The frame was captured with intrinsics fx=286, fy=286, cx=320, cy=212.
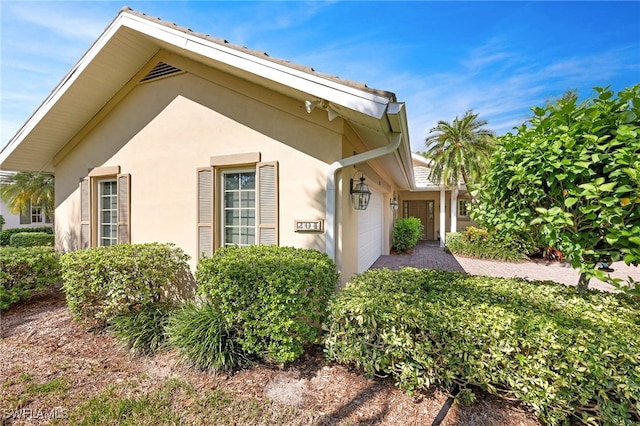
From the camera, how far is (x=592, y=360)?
2.35 m

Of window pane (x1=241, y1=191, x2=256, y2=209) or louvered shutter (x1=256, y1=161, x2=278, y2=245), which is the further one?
window pane (x1=241, y1=191, x2=256, y2=209)

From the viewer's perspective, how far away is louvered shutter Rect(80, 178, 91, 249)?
6.93m

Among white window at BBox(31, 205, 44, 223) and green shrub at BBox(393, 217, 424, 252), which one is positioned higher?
white window at BBox(31, 205, 44, 223)

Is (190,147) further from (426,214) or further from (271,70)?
(426,214)

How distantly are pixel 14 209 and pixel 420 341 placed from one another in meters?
22.7

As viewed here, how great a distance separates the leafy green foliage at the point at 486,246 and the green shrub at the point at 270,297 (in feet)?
34.6

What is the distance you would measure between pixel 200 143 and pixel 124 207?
8.30 feet

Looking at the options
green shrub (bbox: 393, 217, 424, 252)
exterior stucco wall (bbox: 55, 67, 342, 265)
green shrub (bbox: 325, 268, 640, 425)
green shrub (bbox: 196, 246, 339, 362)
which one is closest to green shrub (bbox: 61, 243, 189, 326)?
exterior stucco wall (bbox: 55, 67, 342, 265)

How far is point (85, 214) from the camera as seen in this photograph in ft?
23.0

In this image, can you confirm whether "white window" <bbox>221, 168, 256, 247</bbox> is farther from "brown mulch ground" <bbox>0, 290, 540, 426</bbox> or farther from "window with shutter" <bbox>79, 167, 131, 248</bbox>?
"window with shutter" <bbox>79, 167, 131, 248</bbox>

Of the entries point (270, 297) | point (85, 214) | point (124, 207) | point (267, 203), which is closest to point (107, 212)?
point (85, 214)

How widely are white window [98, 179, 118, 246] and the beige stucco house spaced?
0.03m

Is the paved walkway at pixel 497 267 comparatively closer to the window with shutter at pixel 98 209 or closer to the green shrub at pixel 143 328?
the green shrub at pixel 143 328

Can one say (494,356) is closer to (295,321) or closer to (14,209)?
(295,321)
